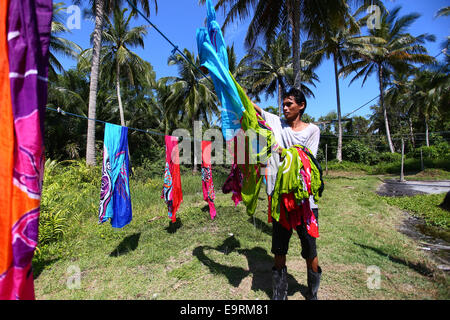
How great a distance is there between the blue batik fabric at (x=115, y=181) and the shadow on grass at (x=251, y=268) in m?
1.29

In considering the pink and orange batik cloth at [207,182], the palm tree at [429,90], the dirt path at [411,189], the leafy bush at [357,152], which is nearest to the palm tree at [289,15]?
the pink and orange batik cloth at [207,182]

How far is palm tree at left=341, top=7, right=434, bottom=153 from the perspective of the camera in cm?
1491

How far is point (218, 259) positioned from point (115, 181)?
192 cm

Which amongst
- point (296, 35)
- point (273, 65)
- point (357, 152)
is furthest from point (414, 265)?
point (357, 152)

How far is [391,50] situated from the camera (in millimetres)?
Result: 16438

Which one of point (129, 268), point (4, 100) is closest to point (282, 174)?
point (4, 100)

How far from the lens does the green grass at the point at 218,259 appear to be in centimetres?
227

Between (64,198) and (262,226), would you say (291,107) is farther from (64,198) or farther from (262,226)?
(64,198)

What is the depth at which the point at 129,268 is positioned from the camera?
287 centimetres
